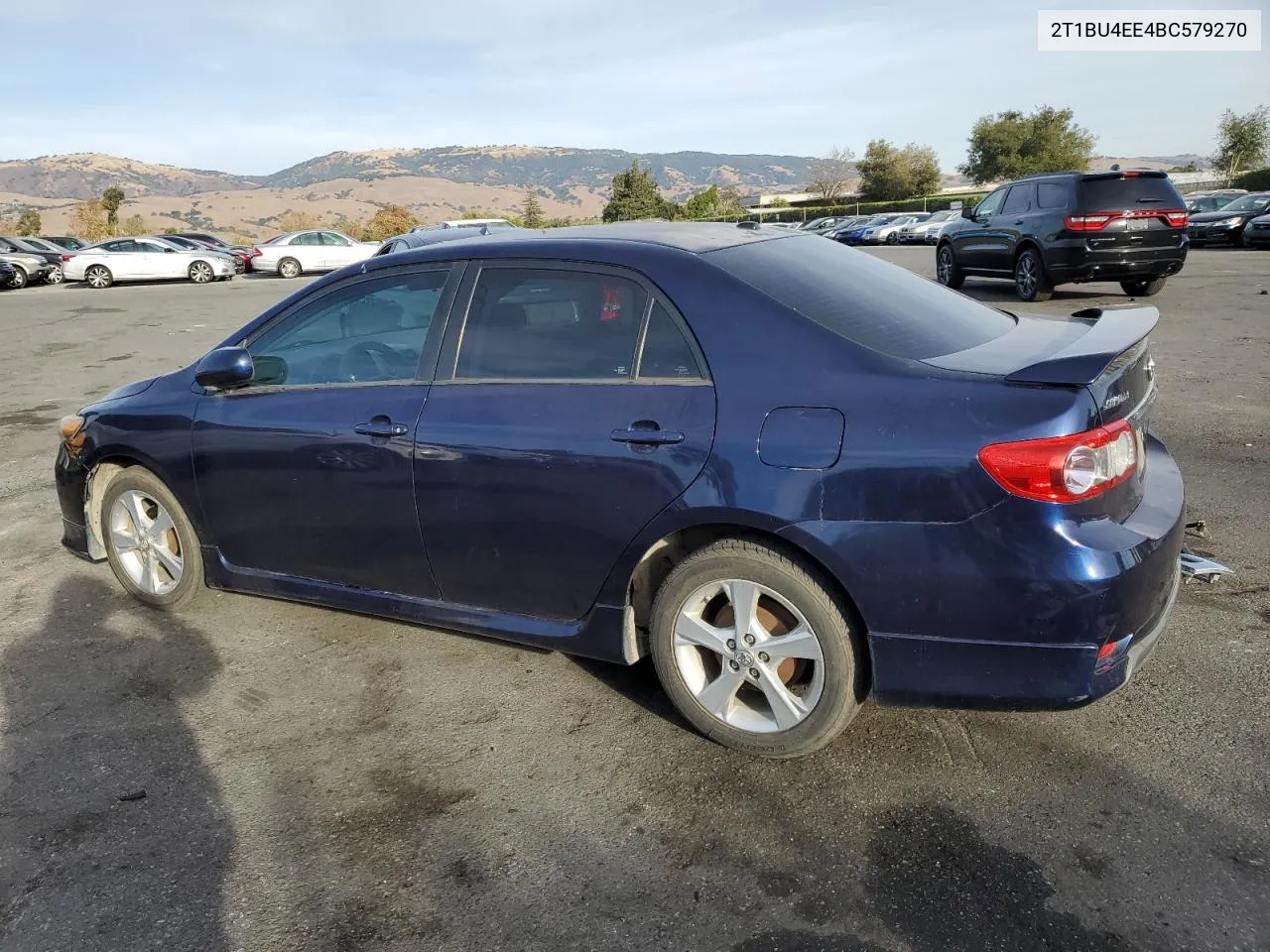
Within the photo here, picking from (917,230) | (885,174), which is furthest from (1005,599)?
(885,174)

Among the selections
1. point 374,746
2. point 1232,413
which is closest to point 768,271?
point 374,746

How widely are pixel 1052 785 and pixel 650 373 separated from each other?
1.75 metres

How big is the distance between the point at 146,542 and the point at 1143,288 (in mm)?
14236

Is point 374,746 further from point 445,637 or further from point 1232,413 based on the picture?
point 1232,413

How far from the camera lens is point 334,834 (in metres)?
2.86

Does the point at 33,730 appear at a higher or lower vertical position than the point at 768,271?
lower

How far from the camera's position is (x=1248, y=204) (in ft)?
84.1

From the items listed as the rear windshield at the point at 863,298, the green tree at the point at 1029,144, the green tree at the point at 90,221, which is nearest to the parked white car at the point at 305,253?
the green tree at the point at 90,221

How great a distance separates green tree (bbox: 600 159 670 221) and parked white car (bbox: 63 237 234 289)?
39.9 metres

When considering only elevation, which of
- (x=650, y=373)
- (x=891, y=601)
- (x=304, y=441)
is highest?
(x=650, y=373)

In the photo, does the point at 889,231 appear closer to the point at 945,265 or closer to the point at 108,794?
the point at 945,265

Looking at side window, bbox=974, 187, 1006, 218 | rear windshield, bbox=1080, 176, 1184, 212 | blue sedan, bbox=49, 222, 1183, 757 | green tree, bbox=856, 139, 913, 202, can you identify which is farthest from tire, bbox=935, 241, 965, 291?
green tree, bbox=856, 139, 913, 202

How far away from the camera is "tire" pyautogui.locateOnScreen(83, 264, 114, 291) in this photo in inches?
1128

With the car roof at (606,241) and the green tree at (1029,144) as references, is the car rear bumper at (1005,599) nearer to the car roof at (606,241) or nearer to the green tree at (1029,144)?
the car roof at (606,241)
